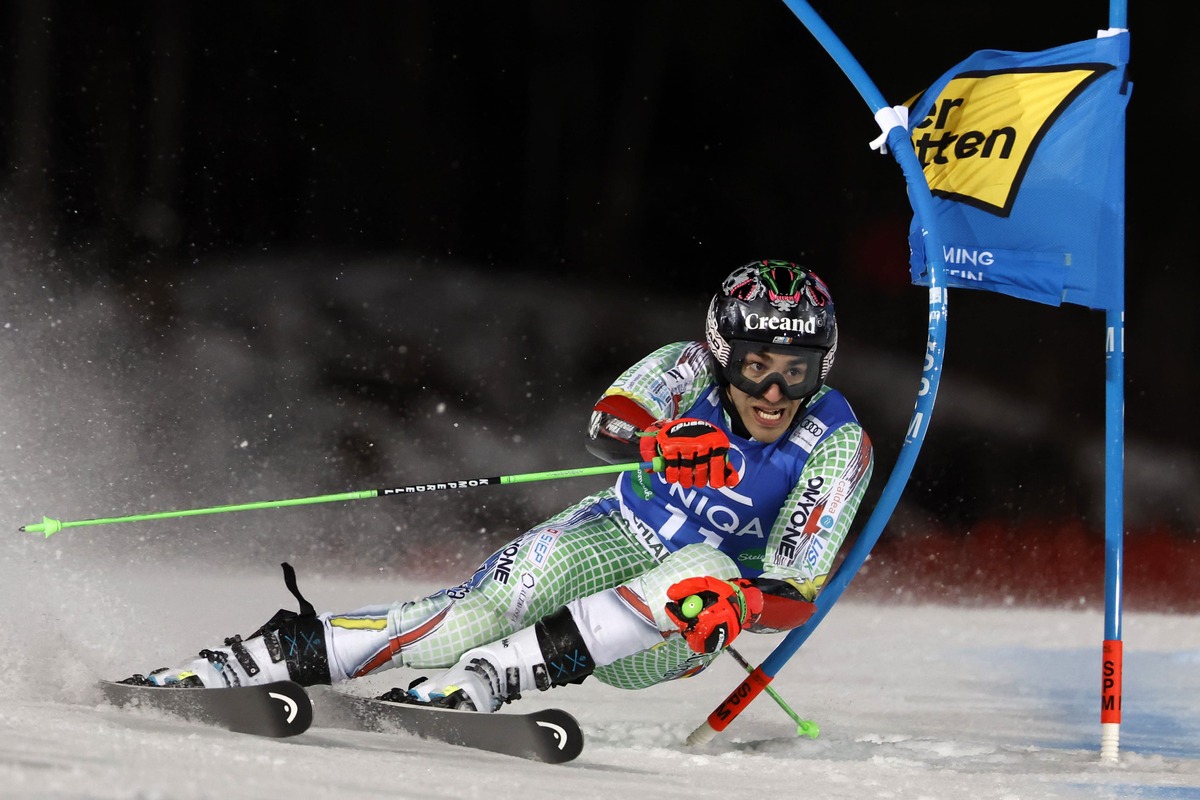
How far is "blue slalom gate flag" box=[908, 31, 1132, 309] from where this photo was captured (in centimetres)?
467

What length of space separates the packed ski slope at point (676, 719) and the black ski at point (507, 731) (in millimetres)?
69

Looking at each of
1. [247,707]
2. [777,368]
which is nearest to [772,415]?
[777,368]

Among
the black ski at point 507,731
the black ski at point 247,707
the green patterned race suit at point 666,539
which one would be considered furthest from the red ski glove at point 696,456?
the black ski at point 247,707

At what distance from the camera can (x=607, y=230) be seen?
823cm

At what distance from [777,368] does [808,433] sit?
0.23m

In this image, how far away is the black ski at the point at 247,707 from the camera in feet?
11.2

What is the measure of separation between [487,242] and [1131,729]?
4.50 m

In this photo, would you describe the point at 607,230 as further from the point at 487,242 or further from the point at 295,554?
the point at 295,554

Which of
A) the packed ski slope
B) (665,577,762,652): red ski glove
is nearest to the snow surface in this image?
the packed ski slope

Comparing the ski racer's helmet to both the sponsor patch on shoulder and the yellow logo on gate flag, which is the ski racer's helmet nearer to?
the sponsor patch on shoulder

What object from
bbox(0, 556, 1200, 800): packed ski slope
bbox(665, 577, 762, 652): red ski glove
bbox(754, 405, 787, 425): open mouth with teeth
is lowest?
bbox(0, 556, 1200, 800): packed ski slope

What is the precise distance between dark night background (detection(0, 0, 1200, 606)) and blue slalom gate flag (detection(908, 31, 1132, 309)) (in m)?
3.31

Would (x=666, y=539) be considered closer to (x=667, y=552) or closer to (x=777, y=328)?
(x=667, y=552)

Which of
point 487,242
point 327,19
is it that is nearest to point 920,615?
point 487,242
